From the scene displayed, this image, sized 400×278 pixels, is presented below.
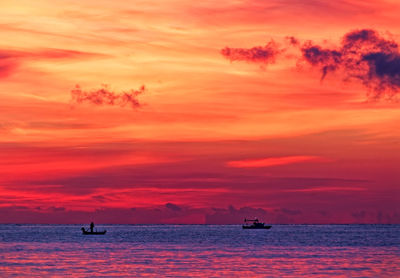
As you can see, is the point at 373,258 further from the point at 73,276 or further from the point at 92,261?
the point at 73,276

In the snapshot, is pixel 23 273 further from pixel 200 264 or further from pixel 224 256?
pixel 224 256

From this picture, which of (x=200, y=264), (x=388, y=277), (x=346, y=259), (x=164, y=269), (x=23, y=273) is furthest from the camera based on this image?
(x=346, y=259)

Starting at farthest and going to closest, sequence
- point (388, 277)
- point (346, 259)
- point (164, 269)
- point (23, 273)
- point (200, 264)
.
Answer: point (346, 259) → point (200, 264) → point (164, 269) → point (23, 273) → point (388, 277)

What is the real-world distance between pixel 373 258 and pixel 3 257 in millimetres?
58948

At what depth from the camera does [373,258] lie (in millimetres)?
121438

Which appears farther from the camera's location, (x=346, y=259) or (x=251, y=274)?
(x=346, y=259)

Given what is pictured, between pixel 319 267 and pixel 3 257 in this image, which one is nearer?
pixel 319 267

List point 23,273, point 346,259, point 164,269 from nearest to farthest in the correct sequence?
point 23,273, point 164,269, point 346,259

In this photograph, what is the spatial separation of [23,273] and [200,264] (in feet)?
84.1

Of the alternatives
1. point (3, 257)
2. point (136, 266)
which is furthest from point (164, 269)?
point (3, 257)

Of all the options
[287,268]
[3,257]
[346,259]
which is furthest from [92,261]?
[346,259]

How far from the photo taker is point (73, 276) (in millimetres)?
85750

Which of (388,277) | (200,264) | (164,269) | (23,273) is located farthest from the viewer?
(200,264)

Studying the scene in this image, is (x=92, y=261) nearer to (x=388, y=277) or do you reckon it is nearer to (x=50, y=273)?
(x=50, y=273)
